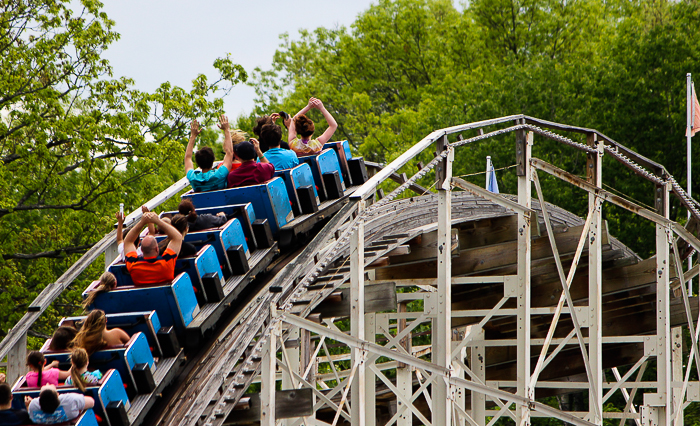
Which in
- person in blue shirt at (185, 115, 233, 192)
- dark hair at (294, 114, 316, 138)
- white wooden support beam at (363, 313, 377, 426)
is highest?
dark hair at (294, 114, 316, 138)

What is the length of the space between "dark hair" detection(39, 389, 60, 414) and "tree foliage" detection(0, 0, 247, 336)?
10.8 meters

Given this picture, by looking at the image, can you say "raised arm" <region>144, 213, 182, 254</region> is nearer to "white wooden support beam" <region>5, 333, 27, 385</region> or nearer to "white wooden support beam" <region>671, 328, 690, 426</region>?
"white wooden support beam" <region>5, 333, 27, 385</region>

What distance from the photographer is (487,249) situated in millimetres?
11242

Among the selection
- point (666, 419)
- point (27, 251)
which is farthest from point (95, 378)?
point (27, 251)

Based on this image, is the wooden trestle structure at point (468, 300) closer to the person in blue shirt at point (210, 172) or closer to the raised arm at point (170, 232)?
the raised arm at point (170, 232)

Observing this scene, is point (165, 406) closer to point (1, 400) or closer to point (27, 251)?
point (1, 400)

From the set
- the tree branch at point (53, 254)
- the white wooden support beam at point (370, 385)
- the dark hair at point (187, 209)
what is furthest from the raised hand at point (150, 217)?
the tree branch at point (53, 254)

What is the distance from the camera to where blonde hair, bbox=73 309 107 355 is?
21.8 ft

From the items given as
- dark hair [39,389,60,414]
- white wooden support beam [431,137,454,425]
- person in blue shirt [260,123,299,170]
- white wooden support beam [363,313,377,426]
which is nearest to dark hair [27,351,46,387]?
dark hair [39,389,60,414]

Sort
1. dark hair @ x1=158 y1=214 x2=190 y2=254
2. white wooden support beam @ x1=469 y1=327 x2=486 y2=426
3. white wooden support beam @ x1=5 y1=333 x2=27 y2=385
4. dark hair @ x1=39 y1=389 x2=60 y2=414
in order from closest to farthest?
dark hair @ x1=39 y1=389 x2=60 y2=414
dark hair @ x1=158 y1=214 x2=190 y2=254
white wooden support beam @ x1=5 y1=333 x2=27 y2=385
white wooden support beam @ x1=469 y1=327 x2=486 y2=426

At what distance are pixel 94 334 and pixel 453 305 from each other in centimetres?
730

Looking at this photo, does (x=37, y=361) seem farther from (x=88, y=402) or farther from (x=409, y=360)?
(x=409, y=360)

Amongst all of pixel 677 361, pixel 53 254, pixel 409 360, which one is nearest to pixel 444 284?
pixel 409 360

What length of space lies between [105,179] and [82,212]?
915mm
